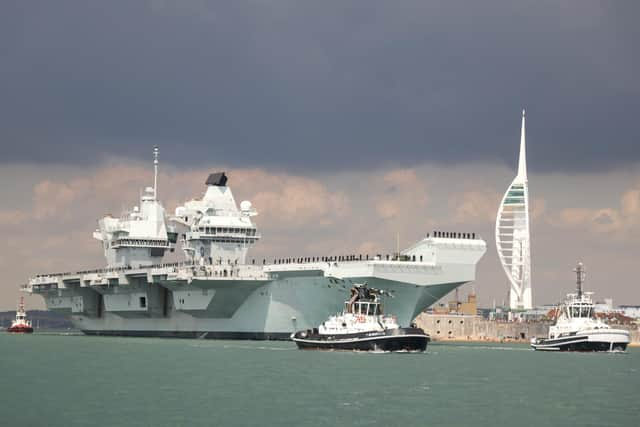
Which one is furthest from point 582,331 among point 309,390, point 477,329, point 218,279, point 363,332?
point 477,329

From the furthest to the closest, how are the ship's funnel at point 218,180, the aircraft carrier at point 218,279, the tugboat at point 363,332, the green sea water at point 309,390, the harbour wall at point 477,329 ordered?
the harbour wall at point 477,329, the ship's funnel at point 218,180, the aircraft carrier at point 218,279, the tugboat at point 363,332, the green sea water at point 309,390

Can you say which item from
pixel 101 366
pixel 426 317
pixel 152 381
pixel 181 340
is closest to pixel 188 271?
pixel 181 340

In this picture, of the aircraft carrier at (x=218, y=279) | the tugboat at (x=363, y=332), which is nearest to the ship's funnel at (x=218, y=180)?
the aircraft carrier at (x=218, y=279)

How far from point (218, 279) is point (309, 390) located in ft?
107

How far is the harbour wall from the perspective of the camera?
115 meters

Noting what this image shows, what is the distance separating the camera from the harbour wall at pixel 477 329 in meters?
115

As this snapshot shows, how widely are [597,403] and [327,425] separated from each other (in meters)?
10.4

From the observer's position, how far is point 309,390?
128 ft

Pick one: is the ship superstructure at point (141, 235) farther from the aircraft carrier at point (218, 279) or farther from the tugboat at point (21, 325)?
the tugboat at point (21, 325)

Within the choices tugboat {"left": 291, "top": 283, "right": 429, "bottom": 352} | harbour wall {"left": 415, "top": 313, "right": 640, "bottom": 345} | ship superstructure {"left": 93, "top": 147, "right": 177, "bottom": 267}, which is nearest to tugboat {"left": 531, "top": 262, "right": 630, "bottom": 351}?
tugboat {"left": 291, "top": 283, "right": 429, "bottom": 352}

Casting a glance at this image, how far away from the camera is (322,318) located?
227 ft

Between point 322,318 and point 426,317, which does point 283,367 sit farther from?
point 426,317

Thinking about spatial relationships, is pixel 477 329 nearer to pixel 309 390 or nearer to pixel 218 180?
pixel 218 180

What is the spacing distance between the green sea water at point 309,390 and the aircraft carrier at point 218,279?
7.96 meters
